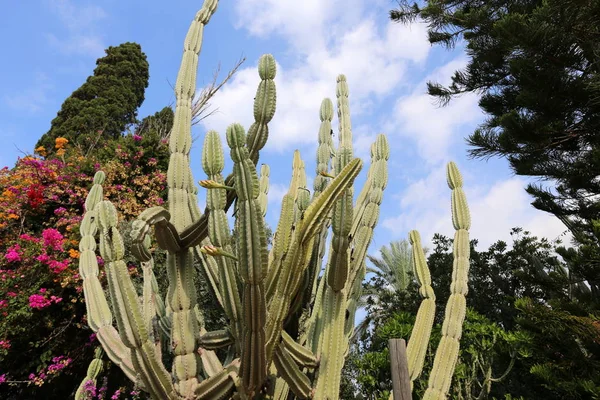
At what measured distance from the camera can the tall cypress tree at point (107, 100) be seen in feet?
40.0

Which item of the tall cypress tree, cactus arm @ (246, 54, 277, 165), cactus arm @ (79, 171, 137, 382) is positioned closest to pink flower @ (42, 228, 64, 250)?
cactus arm @ (79, 171, 137, 382)

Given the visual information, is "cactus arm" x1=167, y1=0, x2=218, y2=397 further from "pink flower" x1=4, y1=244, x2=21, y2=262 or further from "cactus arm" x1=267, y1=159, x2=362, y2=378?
"pink flower" x1=4, y1=244, x2=21, y2=262

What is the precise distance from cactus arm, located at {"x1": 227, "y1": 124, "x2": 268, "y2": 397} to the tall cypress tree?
419 inches

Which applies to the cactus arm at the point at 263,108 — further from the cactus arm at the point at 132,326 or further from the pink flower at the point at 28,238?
the pink flower at the point at 28,238

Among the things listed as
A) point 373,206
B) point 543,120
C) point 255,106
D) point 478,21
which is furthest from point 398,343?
point 478,21

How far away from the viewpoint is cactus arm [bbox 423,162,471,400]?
105 inches

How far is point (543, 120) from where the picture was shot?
652cm

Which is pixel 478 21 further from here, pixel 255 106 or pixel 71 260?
pixel 71 260

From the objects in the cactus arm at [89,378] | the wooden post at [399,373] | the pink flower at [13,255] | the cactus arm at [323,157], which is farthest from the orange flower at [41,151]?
the wooden post at [399,373]

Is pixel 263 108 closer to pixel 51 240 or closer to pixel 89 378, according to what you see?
pixel 89 378

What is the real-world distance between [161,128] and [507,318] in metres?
8.56

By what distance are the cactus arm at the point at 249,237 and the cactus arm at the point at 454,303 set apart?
1273 millimetres

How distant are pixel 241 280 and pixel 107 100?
12.2 meters

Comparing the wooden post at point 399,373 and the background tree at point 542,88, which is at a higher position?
the background tree at point 542,88
